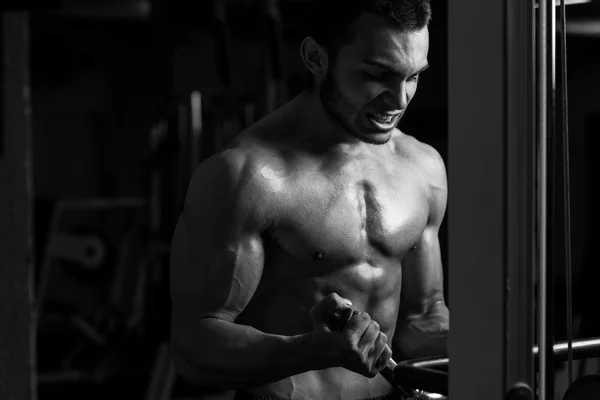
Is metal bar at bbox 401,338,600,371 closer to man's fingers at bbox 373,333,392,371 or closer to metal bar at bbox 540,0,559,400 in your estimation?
metal bar at bbox 540,0,559,400

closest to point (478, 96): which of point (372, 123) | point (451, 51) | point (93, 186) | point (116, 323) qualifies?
point (451, 51)

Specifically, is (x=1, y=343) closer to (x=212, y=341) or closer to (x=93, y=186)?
(x=212, y=341)

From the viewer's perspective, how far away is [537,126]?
729 mm

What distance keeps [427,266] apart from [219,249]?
34 cm

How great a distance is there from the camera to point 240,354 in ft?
3.66

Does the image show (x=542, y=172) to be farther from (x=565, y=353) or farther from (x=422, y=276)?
(x=422, y=276)

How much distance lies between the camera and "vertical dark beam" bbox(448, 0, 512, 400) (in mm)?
735

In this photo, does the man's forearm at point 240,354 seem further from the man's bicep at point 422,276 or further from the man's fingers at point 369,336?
the man's bicep at point 422,276

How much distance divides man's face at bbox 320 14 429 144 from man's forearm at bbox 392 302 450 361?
0.28 metres

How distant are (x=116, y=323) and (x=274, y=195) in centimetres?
336

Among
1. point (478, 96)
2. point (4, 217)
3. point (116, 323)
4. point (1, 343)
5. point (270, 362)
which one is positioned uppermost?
point (478, 96)

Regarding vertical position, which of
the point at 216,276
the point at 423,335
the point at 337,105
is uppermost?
the point at 337,105

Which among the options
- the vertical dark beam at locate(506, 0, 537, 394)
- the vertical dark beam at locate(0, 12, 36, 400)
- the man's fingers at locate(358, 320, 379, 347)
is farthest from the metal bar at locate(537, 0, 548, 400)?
the vertical dark beam at locate(0, 12, 36, 400)

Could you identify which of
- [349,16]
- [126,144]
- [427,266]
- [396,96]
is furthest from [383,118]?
[126,144]
